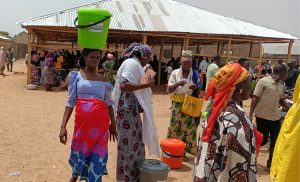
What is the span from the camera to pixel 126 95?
3.84 metres

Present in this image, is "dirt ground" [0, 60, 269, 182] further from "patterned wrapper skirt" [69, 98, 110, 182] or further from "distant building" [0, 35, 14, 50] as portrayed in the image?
"distant building" [0, 35, 14, 50]

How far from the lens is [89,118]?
10.7 ft

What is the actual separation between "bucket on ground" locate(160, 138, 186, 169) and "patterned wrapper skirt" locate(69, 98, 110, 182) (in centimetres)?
171

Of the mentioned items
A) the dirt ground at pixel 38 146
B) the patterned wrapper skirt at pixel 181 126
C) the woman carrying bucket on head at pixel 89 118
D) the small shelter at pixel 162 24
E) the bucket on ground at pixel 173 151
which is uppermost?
the small shelter at pixel 162 24

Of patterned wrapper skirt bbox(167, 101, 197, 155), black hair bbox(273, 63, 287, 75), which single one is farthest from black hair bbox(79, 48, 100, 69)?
black hair bbox(273, 63, 287, 75)

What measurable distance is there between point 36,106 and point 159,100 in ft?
15.2

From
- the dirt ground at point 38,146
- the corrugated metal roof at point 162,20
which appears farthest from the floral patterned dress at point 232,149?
the corrugated metal roof at point 162,20

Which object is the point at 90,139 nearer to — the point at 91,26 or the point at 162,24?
the point at 91,26

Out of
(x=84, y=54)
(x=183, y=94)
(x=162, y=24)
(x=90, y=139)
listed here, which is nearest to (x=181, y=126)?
(x=183, y=94)

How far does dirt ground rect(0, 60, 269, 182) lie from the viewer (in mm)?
4738

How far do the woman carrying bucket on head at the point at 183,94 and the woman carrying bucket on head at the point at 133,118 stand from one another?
1.37 m

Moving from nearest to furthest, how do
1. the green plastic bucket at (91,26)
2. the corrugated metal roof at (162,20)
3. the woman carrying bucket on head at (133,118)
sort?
the green plastic bucket at (91,26) < the woman carrying bucket on head at (133,118) < the corrugated metal roof at (162,20)

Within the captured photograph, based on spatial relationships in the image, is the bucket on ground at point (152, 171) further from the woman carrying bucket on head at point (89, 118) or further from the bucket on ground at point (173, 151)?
the bucket on ground at point (173, 151)

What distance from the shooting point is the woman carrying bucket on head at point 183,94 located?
5.26 metres
